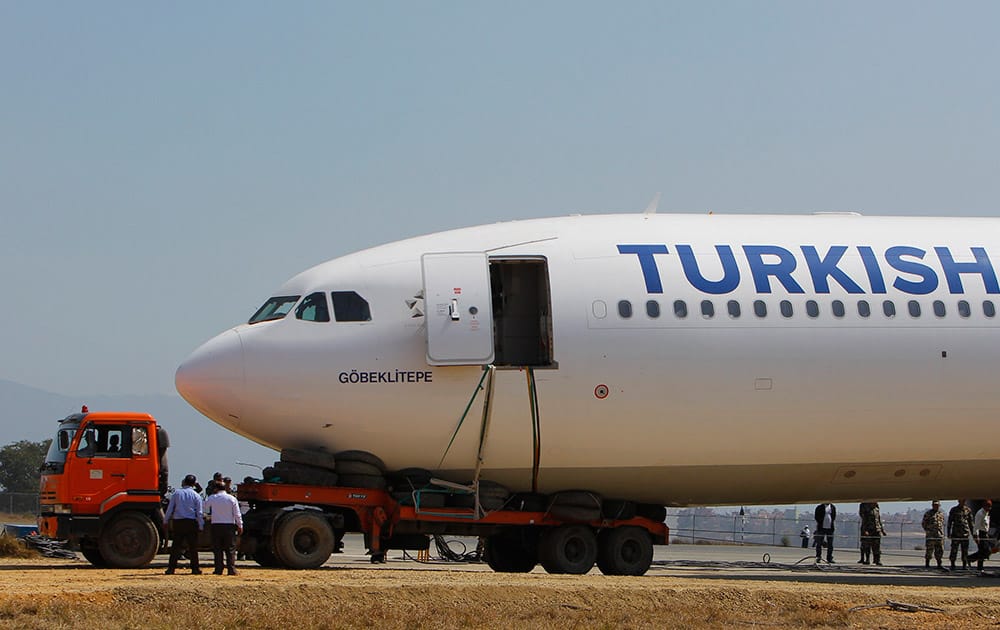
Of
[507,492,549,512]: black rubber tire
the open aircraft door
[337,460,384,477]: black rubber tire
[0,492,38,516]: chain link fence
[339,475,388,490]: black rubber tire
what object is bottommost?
[0,492,38,516]: chain link fence

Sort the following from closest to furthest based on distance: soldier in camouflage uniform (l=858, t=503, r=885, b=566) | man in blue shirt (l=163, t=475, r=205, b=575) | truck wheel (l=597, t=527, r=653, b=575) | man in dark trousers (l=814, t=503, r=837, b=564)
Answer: man in blue shirt (l=163, t=475, r=205, b=575), truck wheel (l=597, t=527, r=653, b=575), soldier in camouflage uniform (l=858, t=503, r=885, b=566), man in dark trousers (l=814, t=503, r=837, b=564)

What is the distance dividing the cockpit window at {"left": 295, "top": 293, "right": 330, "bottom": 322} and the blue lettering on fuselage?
549cm

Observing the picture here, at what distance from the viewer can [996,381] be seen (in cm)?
2716

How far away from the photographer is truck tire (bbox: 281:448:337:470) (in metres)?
25.3

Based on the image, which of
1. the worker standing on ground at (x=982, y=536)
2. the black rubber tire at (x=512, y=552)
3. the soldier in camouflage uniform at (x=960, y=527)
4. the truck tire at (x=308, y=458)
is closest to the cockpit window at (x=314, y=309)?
the truck tire at (x=308, y=458)

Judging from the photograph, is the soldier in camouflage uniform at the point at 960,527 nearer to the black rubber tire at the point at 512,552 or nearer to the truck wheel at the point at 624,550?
the truck wheel at the point at 624,550

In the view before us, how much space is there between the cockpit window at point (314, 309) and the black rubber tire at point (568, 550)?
5746 millimetres

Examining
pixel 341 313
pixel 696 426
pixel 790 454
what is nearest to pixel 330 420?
pixel 341 313

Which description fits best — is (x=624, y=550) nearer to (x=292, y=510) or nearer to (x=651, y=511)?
(x=651, y=511)

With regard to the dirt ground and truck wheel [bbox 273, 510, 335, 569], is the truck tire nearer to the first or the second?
truck wheel [bbox 273, 510, 335, 569]

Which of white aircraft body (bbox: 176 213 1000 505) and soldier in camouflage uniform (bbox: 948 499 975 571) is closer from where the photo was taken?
white aircraft body (bbox: 176 213 1000 505)

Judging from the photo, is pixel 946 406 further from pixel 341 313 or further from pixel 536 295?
pixel 341 313

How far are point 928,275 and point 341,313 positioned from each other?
36.2 feet

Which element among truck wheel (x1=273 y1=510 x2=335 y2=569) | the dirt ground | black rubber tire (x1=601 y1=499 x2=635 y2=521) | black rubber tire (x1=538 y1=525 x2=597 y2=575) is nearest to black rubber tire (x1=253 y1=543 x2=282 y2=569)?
truck wheel (x1=273 y1=510 x2=335 y2=569)
